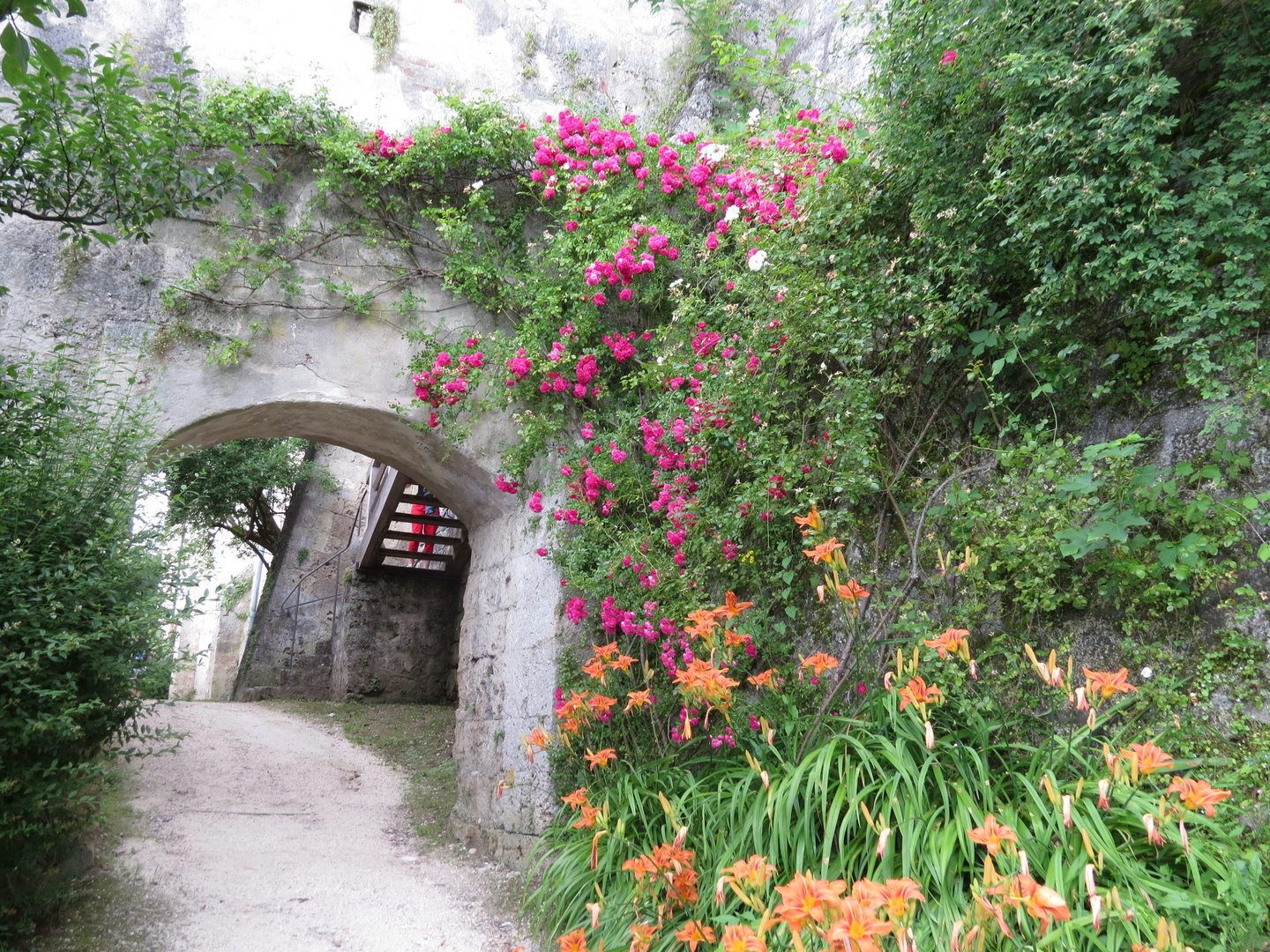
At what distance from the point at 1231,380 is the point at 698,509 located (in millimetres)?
1700

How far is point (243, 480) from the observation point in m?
9.83

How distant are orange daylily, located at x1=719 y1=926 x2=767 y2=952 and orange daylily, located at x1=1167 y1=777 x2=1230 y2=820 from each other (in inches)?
32.7

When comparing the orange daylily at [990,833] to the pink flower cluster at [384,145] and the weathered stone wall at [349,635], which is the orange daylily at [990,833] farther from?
the weathered stone wall at [349,635]

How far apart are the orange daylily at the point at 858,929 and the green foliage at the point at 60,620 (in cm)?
230

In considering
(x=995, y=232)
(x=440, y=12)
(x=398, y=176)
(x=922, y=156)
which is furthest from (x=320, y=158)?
(x=995, y=232)

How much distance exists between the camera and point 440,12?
457 cm

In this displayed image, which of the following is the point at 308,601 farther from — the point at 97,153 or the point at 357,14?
the point at 97,153

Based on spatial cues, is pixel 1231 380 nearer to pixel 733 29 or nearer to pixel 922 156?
pixel 922 156

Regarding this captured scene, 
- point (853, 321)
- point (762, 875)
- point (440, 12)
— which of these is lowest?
point (762, 875)

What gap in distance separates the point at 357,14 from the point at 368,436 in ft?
7.93

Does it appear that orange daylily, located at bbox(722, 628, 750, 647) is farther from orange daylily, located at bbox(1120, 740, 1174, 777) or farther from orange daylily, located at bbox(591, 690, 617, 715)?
orange daylily, located at bbox(1120, 740, 1174, 777)

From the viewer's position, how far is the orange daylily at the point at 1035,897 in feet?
4.07

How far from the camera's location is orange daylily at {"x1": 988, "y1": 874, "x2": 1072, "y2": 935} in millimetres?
1241

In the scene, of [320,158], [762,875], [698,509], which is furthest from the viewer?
[320,158]
